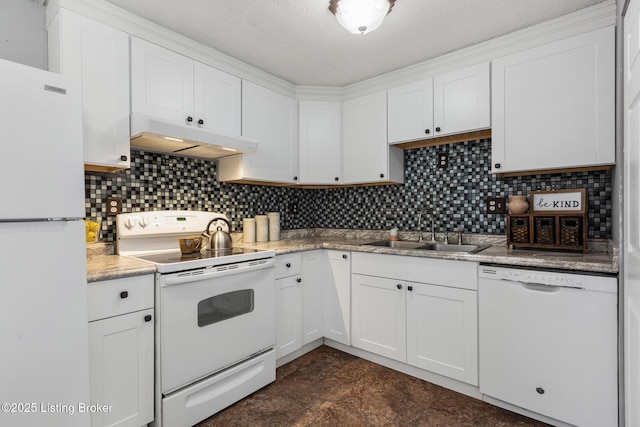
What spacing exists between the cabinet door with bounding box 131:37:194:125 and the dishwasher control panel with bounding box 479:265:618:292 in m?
2.15

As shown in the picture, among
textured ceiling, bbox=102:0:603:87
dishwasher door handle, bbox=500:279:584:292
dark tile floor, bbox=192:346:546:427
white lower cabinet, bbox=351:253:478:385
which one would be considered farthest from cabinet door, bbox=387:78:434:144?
dark tile floor, bbox=192:346:546:427

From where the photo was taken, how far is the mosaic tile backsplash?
2.07 m

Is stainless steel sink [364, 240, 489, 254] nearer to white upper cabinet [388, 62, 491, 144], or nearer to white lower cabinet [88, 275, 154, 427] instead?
white upper cabinet [388, 62, 491, 144]

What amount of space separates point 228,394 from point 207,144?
60.2 inches

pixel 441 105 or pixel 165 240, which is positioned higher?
pixel 441 105

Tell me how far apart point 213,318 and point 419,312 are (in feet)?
4.35

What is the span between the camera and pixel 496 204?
240cm

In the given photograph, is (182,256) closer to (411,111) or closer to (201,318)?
(201,318)

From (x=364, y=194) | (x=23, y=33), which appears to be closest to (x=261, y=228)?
(x=364, y=194)

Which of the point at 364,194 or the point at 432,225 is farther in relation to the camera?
the point at 364,194

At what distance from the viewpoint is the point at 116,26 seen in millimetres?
1853

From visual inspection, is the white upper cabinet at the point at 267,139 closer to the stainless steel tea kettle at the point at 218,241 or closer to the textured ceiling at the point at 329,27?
the textured ceiling at the point at 329,27

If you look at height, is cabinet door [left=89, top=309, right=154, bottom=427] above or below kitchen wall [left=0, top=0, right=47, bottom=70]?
below

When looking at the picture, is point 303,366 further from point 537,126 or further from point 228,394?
point 537,126
